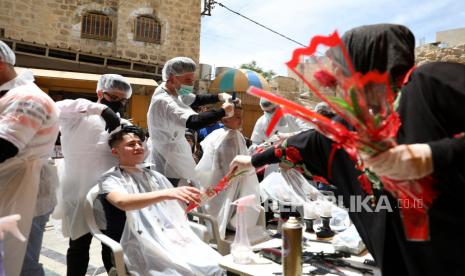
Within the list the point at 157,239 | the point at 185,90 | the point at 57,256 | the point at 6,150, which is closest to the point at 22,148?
the point at 6,150

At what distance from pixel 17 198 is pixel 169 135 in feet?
5.23

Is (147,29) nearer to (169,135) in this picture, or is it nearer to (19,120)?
(169,135)

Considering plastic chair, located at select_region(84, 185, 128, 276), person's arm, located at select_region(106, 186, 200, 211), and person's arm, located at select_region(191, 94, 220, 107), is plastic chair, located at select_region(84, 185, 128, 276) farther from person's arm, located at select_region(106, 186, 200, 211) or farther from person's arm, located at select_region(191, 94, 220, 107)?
person's arm, located at select_region(191, 94, 220, 107)

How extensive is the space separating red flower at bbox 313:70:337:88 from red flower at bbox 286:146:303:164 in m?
0.58

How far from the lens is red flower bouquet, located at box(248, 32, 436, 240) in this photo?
0.97 metres

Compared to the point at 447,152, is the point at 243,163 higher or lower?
lower

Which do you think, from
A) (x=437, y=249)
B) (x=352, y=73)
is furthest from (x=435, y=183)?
(x=352, y=73)

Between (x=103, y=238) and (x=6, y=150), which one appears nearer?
(x=6, y=150)

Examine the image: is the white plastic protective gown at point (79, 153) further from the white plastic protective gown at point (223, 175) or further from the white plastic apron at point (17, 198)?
the white plastic protective gown at point (223, 175)

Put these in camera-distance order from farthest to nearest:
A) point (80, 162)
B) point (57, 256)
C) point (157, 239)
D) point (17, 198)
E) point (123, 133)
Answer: point (57, 256) → point (80, 162) → point (123, 133) → point (157, 239) → point (17, 198)

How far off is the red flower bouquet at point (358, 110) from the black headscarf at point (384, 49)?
18cm

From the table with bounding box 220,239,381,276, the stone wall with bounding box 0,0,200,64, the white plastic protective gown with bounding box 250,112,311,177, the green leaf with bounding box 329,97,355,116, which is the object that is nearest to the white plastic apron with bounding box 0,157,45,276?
the table with bounding box 220,239,381,276

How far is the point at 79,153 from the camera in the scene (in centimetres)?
263

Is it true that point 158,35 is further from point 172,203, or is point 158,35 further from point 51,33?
point 172,203
